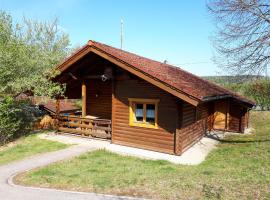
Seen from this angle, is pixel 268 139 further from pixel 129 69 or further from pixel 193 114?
pixel 129 69

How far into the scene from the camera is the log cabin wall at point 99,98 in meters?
16.6

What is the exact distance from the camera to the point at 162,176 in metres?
8.41

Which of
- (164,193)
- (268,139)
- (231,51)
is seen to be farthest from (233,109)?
(164,193)

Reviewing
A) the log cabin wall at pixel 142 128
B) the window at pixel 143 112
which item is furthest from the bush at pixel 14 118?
the window at pixel 143 112

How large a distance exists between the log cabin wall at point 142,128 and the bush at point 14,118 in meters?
5.19

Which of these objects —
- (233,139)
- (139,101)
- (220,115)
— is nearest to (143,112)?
(139,101)

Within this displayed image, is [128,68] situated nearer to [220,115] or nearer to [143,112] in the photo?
[143,112]

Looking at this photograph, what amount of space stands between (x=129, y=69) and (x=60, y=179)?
5.45m

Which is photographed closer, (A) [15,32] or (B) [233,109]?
(A) [15,32]

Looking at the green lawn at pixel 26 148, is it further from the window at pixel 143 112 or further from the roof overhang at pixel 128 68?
the roof overhang at pixel 128 68

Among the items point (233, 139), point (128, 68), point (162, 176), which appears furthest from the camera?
point (233, 139)

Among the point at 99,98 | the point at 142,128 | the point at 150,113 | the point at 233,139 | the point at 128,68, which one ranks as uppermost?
the point at 128,68

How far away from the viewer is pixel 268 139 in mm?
14797

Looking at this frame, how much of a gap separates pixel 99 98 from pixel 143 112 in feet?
16.8
